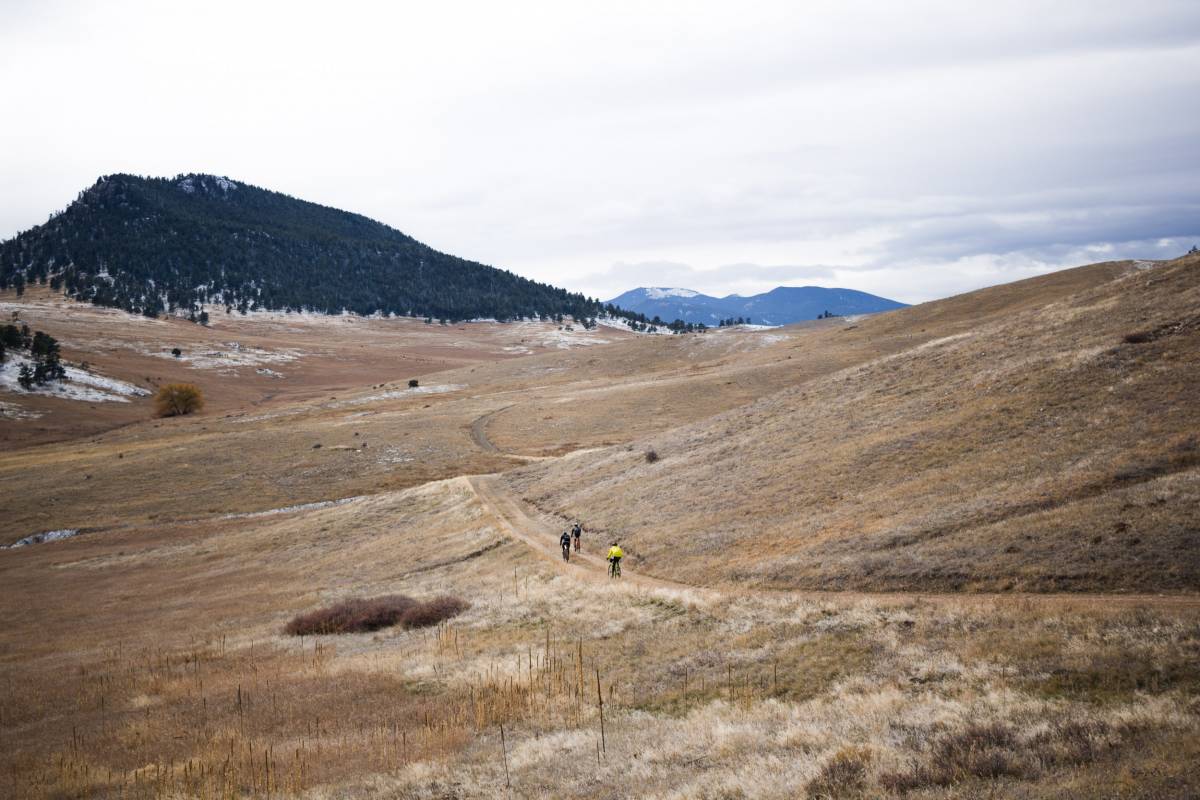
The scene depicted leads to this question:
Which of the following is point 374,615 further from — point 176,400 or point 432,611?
point 176,400

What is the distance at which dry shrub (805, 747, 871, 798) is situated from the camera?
33.2ft

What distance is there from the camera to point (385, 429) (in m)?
85.8

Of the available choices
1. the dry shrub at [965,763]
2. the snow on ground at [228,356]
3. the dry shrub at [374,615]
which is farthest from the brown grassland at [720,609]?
the snow on ground at [228,356]

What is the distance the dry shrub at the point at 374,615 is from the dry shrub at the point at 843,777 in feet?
66.6

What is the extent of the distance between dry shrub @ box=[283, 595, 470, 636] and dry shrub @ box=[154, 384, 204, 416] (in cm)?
10454

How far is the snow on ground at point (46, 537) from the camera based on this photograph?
57188mm

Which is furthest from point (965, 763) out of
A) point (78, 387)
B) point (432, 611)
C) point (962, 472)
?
point (78, 387)

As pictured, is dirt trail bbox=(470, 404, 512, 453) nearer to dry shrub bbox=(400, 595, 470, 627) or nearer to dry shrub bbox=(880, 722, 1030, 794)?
dry shrub bbox=(400, 595, 470, 627)

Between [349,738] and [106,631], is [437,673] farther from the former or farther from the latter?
[106,631]

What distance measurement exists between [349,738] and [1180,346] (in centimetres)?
3961

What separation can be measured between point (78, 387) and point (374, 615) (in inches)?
5174

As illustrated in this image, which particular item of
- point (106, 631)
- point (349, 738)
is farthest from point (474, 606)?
point (106, 631)

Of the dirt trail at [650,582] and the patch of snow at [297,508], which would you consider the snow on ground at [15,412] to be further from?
the dirt trail at [650,582]

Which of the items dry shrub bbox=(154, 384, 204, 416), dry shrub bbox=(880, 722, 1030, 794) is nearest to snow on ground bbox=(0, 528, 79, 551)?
dry shrub bbox=(154, 384, 204, 416)
